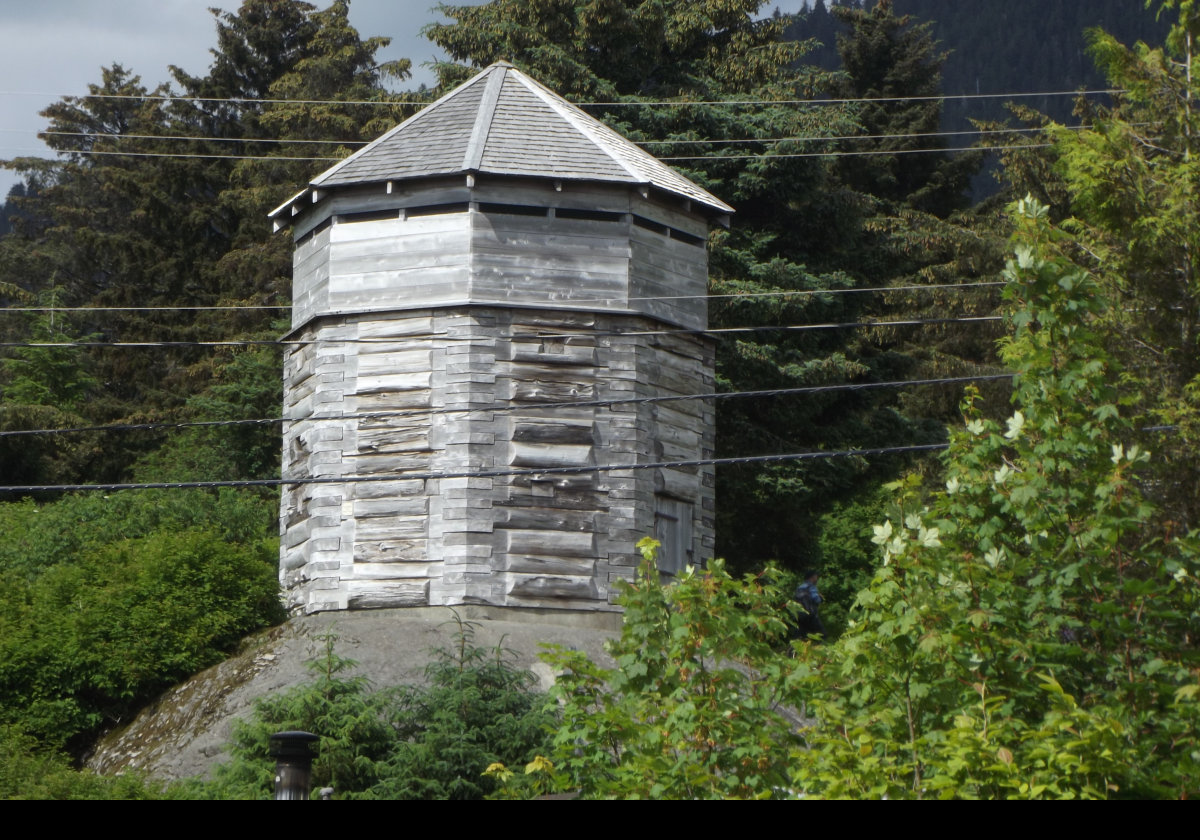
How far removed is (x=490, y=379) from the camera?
19.5m

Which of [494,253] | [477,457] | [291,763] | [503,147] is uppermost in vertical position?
[503,147]

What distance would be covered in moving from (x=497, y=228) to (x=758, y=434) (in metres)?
9.73

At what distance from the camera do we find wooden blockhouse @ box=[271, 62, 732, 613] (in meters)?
19.3

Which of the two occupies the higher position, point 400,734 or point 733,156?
point 733,156

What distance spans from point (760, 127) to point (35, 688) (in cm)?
1768

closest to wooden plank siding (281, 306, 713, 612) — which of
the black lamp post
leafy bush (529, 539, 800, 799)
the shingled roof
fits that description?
the shingled roof

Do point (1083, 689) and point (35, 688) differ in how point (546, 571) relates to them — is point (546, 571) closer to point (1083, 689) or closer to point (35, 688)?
point (35, 688)

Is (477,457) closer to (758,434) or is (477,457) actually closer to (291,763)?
(291,763)

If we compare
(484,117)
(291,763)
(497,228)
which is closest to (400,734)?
(291,763)

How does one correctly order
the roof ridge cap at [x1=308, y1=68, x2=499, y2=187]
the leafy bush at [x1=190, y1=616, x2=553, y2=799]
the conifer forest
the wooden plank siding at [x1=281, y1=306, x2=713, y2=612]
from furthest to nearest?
1. the roof ridge cap at [x1=308, y1=68, x2=499, y2=187]
2. the wooden plank siding at [x1=281, y1=306, x2=713, y2=612]
3. the leafy bush at [x1=190, y1=616, x2=553, y2=799]
4. the conifer forest

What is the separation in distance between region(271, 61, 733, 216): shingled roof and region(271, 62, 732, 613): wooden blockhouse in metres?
0.06

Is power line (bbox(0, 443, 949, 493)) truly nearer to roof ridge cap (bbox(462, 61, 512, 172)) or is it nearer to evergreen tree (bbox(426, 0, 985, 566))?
roof ridge cap (bbox(462, 61, 512, 172))

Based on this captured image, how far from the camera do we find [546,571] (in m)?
19.2

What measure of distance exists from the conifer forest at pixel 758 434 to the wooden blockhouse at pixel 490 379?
1.41 m
